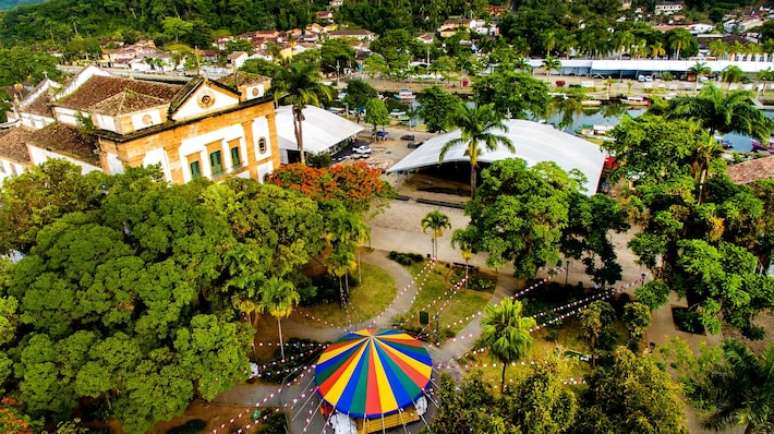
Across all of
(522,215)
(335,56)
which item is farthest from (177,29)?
(522,215)

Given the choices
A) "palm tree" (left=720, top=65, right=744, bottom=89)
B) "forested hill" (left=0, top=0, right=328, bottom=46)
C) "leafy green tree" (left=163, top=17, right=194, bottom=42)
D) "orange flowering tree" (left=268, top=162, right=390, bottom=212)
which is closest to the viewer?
"orange flowering tree" (left=268, top=162, right=390, bottom=212)

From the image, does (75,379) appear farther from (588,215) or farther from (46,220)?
(588,215)

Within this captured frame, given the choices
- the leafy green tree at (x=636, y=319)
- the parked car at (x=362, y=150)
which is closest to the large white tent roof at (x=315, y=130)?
the parked car at (x=362, y=150)

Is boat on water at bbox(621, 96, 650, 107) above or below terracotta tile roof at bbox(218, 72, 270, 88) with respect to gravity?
below

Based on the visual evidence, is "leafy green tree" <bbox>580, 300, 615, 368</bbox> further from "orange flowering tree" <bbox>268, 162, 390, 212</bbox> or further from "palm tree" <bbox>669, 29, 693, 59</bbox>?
"palm tree" <bbox>669, 29, 693, 59</bbox>

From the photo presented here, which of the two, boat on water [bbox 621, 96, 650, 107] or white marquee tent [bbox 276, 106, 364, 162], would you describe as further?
boat on water [bbox 621, 96, 650, 107]

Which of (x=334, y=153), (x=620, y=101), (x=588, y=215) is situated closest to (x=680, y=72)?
(x=620, y=101)

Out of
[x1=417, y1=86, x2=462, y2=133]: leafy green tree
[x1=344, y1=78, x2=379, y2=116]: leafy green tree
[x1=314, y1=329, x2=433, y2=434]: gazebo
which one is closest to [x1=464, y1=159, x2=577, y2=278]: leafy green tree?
[x1=314, y1=329, x2=433, y2=434]: gazebo

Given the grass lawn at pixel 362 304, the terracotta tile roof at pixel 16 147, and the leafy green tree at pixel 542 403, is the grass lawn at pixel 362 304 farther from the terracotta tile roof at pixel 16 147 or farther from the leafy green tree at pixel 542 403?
the terracotta tile roof at pixel 16 147
